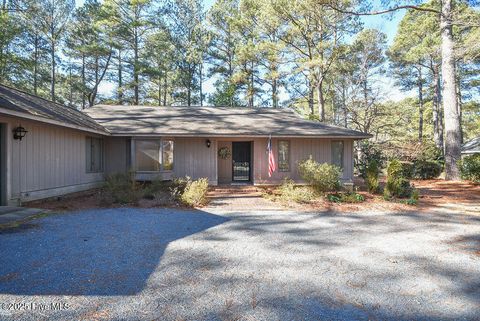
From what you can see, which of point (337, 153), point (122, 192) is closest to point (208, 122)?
point (122, 192)

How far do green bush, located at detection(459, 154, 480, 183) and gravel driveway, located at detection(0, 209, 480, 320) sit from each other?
9759 mm

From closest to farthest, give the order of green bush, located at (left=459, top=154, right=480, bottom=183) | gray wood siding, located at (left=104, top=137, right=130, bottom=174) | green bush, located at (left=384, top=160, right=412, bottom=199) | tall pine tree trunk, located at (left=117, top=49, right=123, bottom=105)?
green bush, located at (left=384, top=160, right=412, bottom=199) → gray wood siding, located at (left=104, top=137, right=130, bottom=174) → green bush, located at (left=459, top=154, right=480, bottom=183) → tall pine tree trunk, located at (left=117, top=49, right=123, bottom=105)

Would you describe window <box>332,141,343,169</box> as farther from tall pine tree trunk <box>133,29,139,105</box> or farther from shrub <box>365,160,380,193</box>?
tall pine tree trunk <box>133,29,139,105</box>

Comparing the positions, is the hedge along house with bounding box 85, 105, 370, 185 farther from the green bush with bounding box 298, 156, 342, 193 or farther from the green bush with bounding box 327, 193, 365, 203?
the green bush with bounding box 327, 193, 365, 203

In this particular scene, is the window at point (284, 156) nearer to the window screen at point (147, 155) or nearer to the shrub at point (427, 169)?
the window screen at point (147, 155)

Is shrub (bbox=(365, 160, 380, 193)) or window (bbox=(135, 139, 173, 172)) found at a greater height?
window (bbox=(135, 139, 173, 172))

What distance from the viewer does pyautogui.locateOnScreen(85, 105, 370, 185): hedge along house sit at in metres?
10.4

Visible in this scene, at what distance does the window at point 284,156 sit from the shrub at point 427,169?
962 cm

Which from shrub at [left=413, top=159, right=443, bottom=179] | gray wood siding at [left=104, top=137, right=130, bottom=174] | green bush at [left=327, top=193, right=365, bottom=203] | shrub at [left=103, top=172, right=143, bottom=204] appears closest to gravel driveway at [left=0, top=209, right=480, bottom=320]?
shrub at [left=103, top=172, right=143, bottom=204]

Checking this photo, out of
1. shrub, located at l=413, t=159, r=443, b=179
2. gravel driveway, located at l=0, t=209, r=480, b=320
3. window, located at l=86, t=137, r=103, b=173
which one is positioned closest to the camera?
gravel driveway, located at l=0, t=209, r=480, b=320

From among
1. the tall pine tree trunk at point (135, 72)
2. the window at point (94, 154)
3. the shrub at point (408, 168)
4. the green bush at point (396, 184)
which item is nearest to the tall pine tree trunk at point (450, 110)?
the shrub at point (408, 168)

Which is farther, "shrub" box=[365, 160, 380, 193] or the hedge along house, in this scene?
the hedge along house

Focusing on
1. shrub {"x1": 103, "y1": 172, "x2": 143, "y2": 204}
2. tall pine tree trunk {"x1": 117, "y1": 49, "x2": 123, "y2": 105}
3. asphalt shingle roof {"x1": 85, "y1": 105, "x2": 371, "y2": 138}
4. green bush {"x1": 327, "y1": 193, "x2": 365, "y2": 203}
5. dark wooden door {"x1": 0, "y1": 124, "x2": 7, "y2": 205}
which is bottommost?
green bush {"x1": 327, "y1": 193, "x2": 365, "y2": 203}

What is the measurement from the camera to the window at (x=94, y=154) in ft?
31.9
